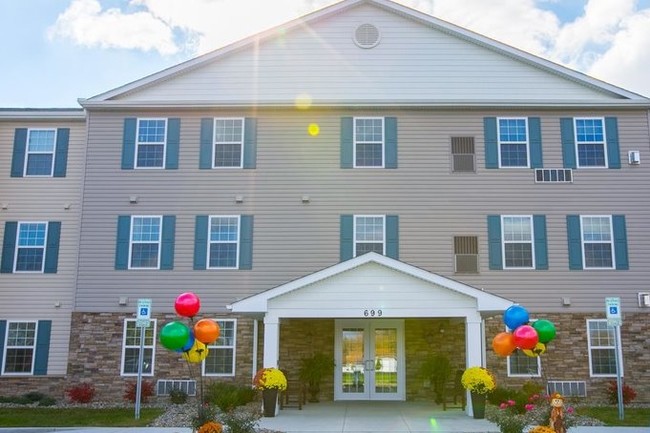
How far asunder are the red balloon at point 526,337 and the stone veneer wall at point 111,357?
9.34m

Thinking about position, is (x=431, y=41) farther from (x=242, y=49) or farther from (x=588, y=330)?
(x=588, y=330)

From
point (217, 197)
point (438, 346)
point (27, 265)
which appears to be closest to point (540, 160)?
point (438, 346)

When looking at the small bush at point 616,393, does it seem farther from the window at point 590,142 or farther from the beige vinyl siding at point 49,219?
the beige vinyl siding at point 49,219

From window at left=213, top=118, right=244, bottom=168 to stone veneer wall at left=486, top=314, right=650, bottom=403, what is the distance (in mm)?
8872

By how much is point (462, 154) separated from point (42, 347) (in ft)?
44.9

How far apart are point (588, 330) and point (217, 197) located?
37.2ft

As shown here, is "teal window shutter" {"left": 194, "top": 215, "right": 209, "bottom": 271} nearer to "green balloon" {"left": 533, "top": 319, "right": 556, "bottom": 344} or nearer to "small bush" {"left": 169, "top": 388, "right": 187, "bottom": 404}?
"small bush" {"left": 169, "top": 388, "right": 187, "bottom": 404}

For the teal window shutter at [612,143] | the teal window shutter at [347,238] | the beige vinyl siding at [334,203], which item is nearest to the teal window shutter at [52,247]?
the beige vinyl siding at [334,203]

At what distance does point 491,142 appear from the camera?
20.2 metres

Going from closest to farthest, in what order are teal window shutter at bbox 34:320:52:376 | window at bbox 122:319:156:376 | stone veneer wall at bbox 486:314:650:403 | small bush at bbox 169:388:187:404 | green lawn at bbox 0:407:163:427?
green lawn at bbox 0:407:163:427
small bush at bbox 169:388:187:404
stone veneer wall at bbox 486:314:650:403
window at bbox 122:319:156:376
teal window shutter at bbox 34:320:52:376

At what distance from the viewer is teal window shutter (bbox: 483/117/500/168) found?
2012cm

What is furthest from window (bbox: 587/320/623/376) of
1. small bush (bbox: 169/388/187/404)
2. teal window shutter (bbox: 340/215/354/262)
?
small bush (bbox: 169/388/187/404)

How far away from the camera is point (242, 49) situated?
2111 centimetres

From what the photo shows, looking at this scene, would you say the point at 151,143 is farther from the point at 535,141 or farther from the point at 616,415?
the point at 616,415
